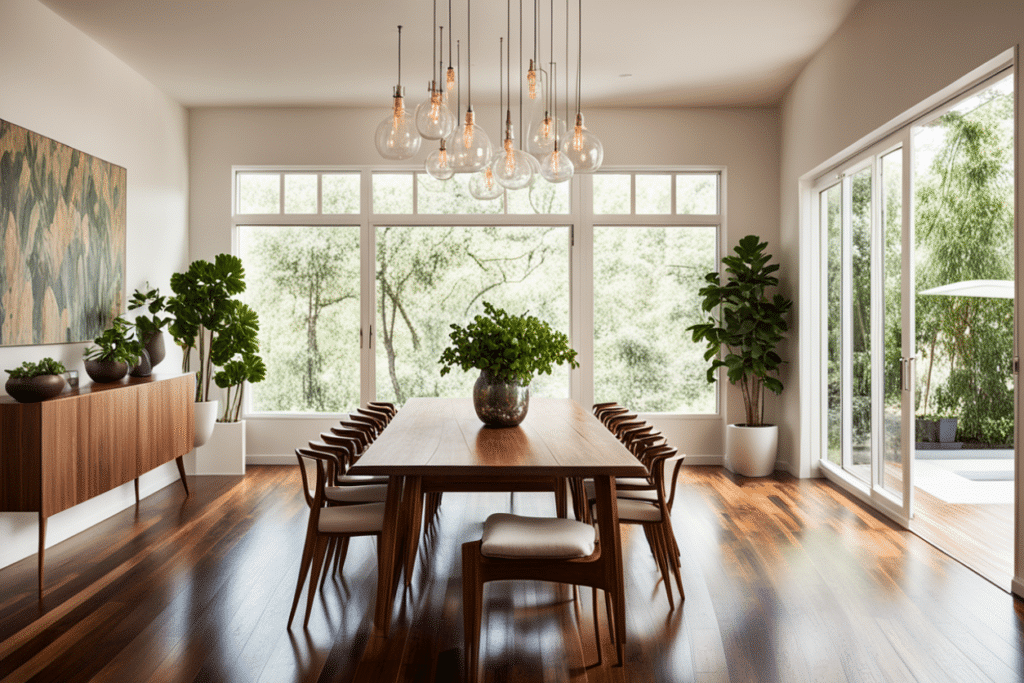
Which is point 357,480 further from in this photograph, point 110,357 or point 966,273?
point 966,273

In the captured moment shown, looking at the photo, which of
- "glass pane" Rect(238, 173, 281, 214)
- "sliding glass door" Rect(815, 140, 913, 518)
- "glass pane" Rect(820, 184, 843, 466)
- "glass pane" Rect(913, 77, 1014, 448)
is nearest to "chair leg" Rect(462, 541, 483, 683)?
"glass pane" Rect(913, 77, 1014, 448)

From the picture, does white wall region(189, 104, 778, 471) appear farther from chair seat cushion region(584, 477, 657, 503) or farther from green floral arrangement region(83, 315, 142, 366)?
chair seat cushion region(584, 477, 657, 503)

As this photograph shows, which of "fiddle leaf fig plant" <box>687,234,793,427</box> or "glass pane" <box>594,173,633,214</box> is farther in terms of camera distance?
"glass pane" <box>594,173,633,214</box>

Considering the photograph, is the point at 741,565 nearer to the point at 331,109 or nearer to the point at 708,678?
the point at 708,678

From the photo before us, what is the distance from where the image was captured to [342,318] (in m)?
7.31

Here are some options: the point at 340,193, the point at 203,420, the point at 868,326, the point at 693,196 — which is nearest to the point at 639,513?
the point at 868,326

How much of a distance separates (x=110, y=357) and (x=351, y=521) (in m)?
2.59

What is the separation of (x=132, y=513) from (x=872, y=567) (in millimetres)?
4783

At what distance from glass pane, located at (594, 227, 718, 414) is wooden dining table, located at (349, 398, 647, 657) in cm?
318

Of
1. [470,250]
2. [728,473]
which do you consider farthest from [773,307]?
[470,250]

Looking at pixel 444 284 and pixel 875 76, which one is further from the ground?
pixel 875 76

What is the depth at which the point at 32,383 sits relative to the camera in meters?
3.85

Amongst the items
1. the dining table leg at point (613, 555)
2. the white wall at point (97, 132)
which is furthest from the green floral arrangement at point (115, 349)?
the dining table leg at point (613, 555)

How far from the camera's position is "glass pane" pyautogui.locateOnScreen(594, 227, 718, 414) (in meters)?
7.31
